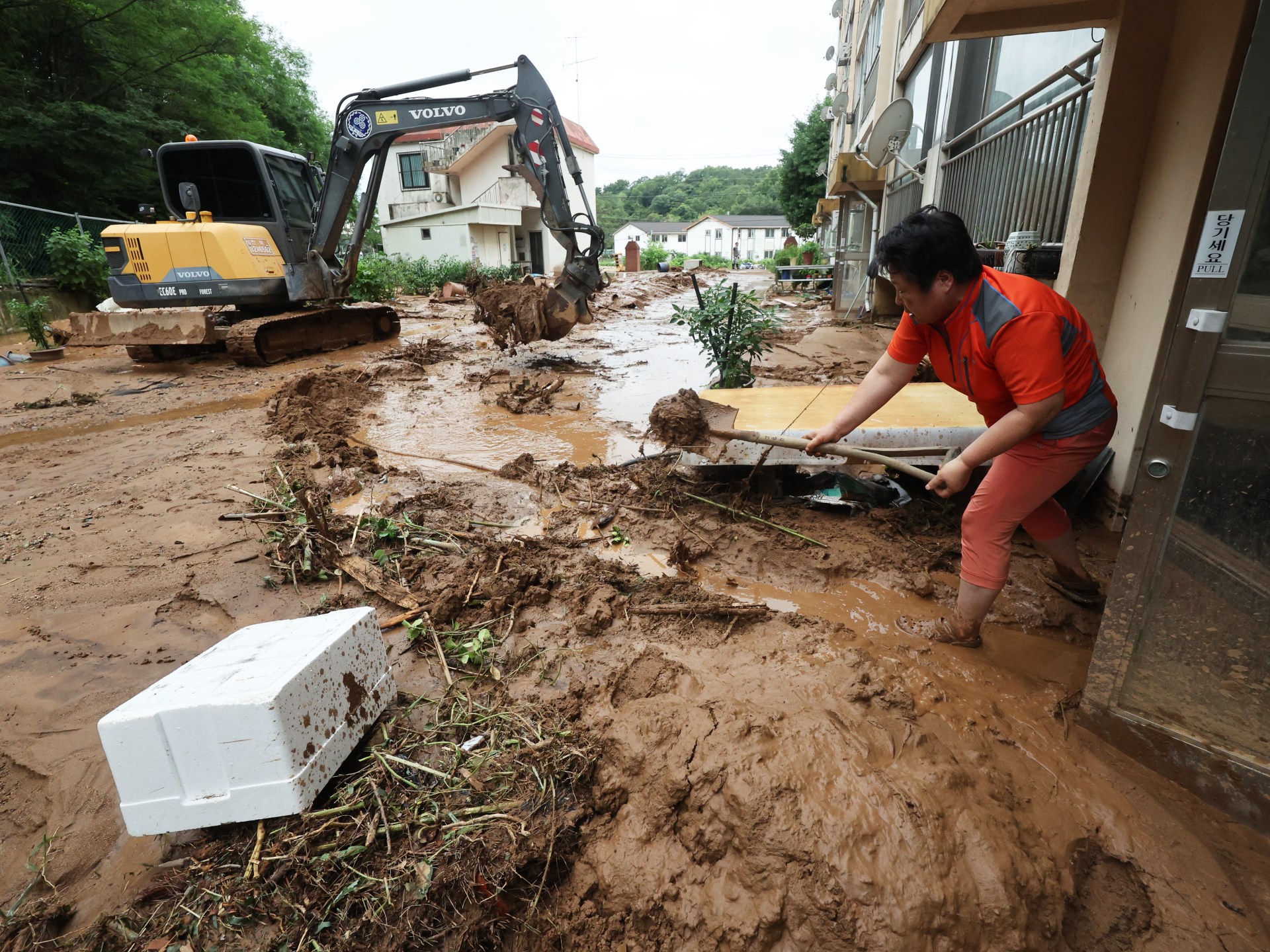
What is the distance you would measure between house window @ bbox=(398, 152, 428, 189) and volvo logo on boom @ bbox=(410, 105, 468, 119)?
23.8 metres

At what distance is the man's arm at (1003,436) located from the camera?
7.17ft

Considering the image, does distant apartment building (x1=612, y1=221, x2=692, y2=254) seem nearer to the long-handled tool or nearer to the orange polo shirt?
→ the long-handled tool

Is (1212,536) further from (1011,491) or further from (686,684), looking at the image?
(686,684)

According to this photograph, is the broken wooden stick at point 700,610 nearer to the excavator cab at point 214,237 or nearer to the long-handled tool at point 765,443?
the long-handled tool at point 765,443

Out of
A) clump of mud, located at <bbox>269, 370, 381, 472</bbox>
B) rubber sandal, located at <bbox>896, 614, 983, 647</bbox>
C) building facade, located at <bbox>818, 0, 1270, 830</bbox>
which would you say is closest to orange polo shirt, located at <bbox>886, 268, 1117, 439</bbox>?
building facade, located at <bbox>818, 0, 1270, 830</bbox>

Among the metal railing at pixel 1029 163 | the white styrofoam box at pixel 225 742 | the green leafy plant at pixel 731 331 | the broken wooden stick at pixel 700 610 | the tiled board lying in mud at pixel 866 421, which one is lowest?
the broken wooden stick at pixel 700 610

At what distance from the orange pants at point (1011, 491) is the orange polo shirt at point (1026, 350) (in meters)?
0.06

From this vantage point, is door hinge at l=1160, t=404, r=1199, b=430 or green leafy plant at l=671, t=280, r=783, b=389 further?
green leafy plant at l=671, t=280, r=783, b=389

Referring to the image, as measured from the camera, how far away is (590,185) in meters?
39.1

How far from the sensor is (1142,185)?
3.68m

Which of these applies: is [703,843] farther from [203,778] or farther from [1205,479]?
[1205,479]

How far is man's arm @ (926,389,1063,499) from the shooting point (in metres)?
2.19

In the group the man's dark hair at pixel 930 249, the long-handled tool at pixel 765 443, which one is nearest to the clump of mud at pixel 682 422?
the long-handled tool at pixel 765 443

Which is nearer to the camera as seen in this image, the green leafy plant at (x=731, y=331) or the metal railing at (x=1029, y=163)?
the metal railing at (x=1029, y=163)
